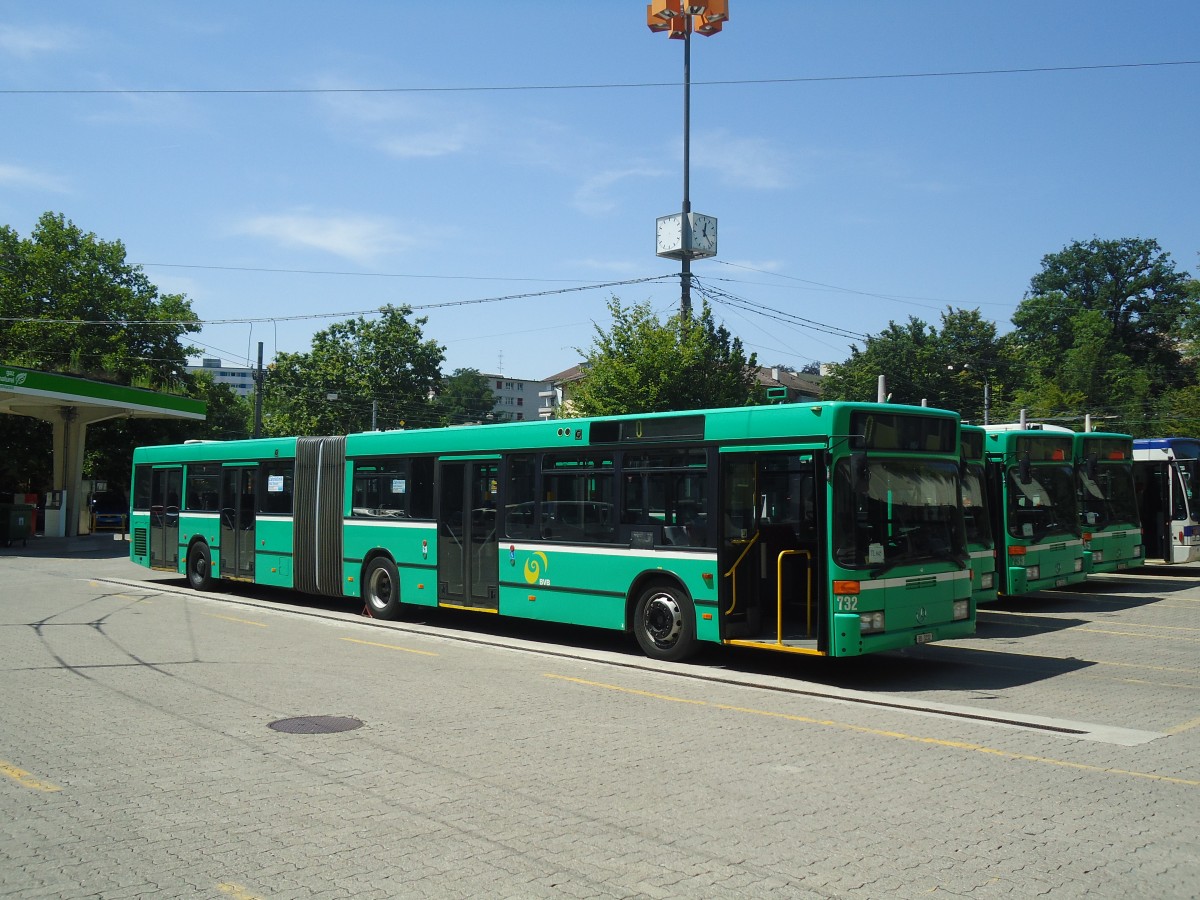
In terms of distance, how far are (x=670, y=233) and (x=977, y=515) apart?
1984 cm

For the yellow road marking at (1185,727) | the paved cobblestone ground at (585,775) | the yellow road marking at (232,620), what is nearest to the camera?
the paved cobblestone ground at (585,775)

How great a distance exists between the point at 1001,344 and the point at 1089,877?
3004 inches

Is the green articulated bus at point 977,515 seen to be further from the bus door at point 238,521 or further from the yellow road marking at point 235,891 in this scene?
the bus door at point 238,521

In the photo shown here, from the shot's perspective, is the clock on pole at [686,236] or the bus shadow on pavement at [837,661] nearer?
the bus shadow on pavement at [837,661]

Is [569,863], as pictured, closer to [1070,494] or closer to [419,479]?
[419,479]

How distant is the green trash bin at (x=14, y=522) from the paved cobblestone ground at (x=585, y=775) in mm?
Answer: 25200

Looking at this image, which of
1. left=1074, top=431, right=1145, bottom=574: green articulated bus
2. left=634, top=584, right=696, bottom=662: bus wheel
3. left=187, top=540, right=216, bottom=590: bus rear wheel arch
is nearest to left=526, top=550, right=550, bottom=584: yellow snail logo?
left=634, top=584, right=696, bottom=662: bus wheel

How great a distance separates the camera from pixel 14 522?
35.2 meters

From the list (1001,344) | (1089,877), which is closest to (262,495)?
(1089,877)

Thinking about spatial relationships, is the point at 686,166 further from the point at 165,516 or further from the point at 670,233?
the point at 165,516

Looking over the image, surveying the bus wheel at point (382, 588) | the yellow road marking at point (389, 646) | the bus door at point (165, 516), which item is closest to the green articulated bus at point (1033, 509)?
the yellow road marking at point (389, 646)

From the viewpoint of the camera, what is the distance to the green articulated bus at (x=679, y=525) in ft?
34.6

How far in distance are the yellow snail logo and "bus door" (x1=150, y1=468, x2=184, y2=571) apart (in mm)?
11004

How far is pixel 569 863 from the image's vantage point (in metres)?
5.20
